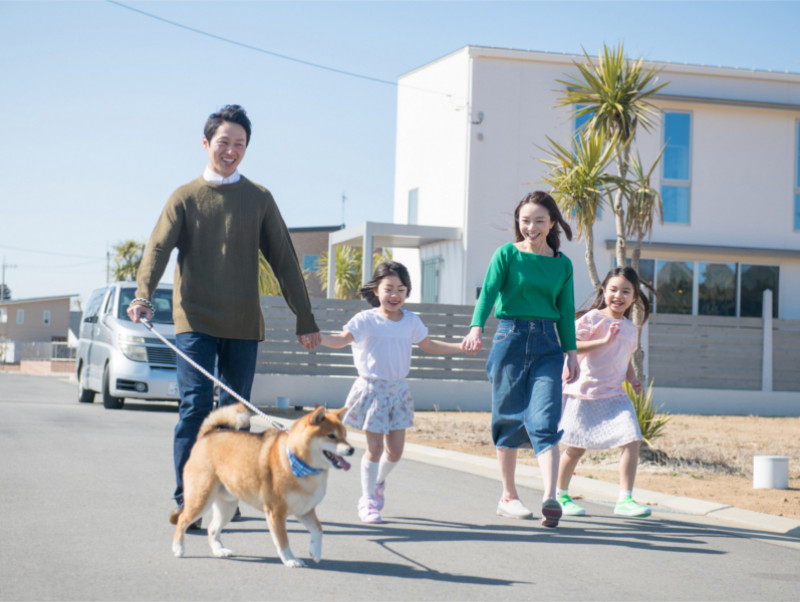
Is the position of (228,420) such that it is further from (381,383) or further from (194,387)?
(381,383)

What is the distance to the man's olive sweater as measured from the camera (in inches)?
212

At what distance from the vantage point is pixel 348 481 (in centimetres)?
803

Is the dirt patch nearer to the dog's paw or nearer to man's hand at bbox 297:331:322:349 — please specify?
man's hand at bbox 297:331:322:349

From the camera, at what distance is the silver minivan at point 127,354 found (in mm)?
14594

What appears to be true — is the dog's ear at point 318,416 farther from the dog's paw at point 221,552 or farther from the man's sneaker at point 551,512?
the man's sneaker at point 551,512

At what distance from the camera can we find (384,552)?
16.8 ft

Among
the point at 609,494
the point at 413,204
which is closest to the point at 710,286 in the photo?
the point at 413,204

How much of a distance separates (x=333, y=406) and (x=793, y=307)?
38.8 ft

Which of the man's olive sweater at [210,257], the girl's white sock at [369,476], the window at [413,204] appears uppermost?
the window at [413,204]

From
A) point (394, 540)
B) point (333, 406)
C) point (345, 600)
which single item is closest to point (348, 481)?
point (394, 540)

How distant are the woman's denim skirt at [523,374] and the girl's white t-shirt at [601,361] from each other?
25.9 inches

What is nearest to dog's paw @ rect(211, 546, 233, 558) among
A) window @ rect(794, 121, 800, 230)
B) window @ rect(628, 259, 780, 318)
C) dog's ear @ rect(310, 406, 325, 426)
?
dog's ear @ rect(310, 406, 325, 426)

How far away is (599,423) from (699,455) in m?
4.22

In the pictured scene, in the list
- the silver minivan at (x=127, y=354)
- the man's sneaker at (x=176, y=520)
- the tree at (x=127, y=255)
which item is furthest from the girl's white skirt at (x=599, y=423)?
the tree at (x=127, y=255)
